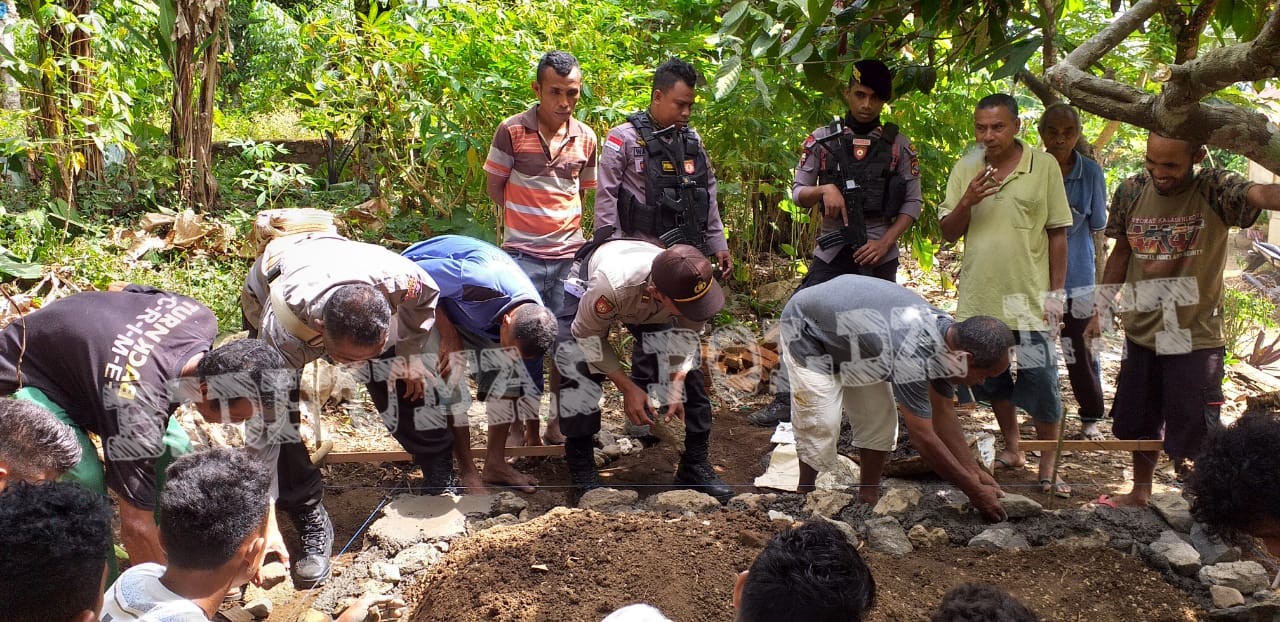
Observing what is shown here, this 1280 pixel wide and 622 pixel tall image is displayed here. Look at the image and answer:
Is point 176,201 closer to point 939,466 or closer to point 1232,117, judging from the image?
point 939,466

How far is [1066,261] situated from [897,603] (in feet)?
6.66

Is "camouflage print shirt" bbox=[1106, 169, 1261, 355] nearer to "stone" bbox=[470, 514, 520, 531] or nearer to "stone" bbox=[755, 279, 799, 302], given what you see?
"stone" bbox=[470, 514, 520, 531]

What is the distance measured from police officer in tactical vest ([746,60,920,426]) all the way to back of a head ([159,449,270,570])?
10.0ft

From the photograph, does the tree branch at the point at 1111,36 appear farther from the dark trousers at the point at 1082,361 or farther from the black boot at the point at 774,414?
the black boot at the point at 774,414

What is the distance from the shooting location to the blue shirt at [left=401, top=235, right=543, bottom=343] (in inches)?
150

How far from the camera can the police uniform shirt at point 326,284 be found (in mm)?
3340

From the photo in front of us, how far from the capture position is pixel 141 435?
2.97 metres

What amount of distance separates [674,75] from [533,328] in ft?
4.89

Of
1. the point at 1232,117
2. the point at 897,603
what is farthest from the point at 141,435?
the point at 1232,117

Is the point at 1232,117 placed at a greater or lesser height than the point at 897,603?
greater

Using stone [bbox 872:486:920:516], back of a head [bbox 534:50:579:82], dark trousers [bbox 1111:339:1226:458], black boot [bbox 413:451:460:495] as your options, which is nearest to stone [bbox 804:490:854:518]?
stone [bbox 872:486:920:516]

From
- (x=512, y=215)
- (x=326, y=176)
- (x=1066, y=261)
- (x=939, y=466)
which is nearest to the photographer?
(x=939, y=466)

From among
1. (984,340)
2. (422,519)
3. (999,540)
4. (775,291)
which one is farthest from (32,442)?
(775,291)

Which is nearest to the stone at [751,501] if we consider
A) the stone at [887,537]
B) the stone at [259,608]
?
the stone at [887,537]
